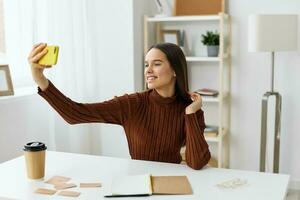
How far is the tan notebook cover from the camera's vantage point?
1.52 m

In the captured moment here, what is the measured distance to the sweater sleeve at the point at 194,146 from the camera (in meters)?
1.79

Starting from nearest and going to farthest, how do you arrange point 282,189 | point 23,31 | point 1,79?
point 282,189
point 1,79
point 23,31

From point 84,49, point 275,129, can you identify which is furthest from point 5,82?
point 275,129

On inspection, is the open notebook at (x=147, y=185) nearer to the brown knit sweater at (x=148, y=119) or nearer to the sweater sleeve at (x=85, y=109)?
the brown knit sweater at (x=148, y=119)

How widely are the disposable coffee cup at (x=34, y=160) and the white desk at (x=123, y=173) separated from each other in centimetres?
4

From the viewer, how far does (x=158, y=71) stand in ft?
6.29

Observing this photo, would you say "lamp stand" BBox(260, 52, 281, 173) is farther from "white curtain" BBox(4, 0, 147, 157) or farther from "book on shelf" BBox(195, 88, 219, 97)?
"white curtain" BBox(4, 0, 147, 157)

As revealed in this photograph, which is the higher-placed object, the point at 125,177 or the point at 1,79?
the point at 1,79

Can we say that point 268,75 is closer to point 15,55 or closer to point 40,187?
point 15,55

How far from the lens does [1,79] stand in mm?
2748

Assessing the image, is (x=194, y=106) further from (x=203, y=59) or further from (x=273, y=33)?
(x=203, y=59)

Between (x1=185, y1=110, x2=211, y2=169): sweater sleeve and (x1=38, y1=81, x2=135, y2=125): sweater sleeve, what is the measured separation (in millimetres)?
343

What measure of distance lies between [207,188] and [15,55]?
1981 mm

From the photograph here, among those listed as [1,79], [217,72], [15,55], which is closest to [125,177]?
[1,79]
